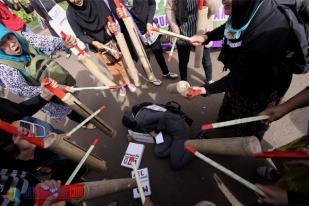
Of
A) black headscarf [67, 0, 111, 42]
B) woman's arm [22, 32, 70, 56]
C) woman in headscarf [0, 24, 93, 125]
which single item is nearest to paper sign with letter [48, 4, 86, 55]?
black headscarf [67, 0, 111, 42]

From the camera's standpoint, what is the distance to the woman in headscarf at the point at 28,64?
8.30ft

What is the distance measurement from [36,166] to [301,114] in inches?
137

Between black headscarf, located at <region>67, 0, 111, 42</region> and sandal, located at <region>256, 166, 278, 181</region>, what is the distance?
288cm

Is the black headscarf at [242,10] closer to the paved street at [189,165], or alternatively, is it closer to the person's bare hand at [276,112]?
the person's bare hand at [276,112]

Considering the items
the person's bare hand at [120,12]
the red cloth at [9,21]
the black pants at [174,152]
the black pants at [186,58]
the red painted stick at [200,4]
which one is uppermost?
the red cloth at [9,21]

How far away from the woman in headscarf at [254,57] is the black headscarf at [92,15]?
5.88 feet

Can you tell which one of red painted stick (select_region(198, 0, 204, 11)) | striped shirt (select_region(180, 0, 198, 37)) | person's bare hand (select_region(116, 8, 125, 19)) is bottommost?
striped shirt (select_region(180, 0, 198, 37))

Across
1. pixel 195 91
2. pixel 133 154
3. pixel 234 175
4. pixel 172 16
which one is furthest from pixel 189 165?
pixel 172 16

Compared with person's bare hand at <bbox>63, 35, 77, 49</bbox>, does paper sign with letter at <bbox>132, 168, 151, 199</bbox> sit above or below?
below

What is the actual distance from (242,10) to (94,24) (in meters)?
2.25

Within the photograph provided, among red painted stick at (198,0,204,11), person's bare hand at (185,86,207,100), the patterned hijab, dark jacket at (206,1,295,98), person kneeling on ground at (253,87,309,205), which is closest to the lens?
person kneeling on ground at (253,87,309,205)

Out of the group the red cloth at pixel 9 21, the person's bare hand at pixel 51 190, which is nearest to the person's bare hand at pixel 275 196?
the person's bare hand at pixel 51 190

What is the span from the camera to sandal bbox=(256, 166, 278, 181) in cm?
261

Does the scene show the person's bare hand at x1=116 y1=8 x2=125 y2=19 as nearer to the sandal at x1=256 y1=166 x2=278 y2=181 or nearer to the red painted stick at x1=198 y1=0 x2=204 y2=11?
the red painted stick at x1=198 y1=0 x2=204 y2=11
